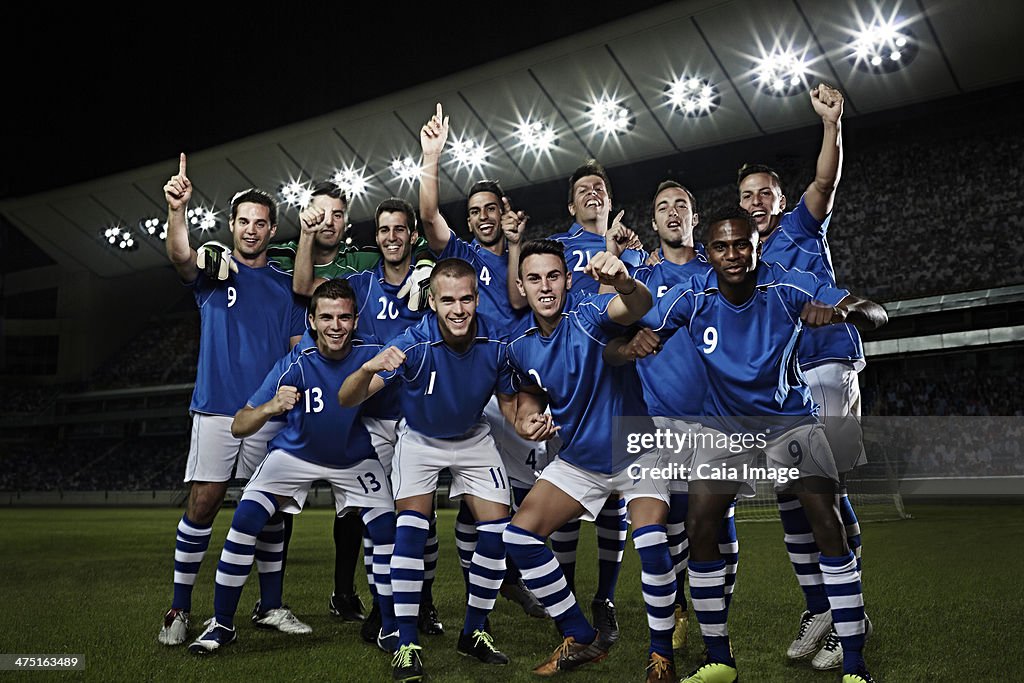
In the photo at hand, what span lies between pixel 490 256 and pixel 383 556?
196cm

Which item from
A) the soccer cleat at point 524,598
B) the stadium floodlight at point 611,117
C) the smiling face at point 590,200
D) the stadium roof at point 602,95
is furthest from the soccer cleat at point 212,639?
the stadium floodlight at point 611,117

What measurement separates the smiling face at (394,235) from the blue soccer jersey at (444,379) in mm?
753

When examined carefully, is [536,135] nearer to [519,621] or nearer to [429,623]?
[519,621]

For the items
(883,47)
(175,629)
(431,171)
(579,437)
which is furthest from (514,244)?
(883,47)

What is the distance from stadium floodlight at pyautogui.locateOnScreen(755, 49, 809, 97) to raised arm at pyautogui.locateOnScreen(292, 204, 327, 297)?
45.2 ft

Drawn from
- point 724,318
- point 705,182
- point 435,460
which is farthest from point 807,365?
point 705,182

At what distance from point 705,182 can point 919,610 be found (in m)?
15.2

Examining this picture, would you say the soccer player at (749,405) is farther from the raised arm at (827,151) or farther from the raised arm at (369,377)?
the raised arm at (369,377)

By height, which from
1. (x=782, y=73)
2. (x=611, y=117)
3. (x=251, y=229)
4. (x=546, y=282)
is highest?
(x=782, y=73)

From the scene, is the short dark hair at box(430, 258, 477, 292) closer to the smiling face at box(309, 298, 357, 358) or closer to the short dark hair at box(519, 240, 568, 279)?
the short dark hair at box(519, 240, 568, 279)

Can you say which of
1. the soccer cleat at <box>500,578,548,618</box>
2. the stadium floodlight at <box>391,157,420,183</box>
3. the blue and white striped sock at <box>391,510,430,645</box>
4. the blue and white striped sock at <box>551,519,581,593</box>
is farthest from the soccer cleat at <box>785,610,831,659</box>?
the stadium floodlight at <box>391,157,420,183</box>

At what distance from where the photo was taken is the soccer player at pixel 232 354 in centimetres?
431

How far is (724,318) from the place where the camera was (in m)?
3.48

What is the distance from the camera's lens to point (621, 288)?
10.8ft
